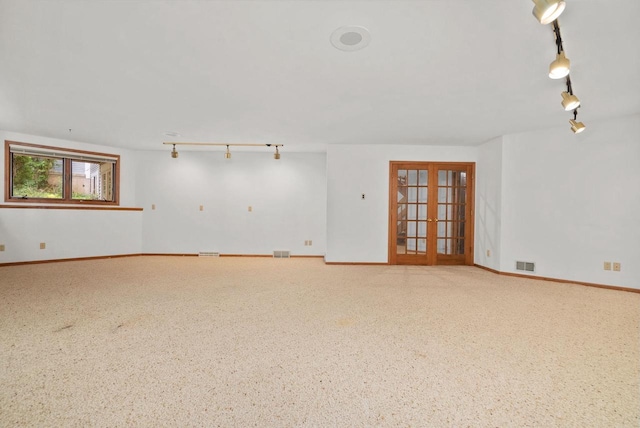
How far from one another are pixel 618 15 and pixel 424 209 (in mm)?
3890

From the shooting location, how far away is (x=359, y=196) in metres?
5.48

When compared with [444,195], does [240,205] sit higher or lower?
lower

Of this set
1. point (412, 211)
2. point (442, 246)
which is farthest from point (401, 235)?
point (442, 246)

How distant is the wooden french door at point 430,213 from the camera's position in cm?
545

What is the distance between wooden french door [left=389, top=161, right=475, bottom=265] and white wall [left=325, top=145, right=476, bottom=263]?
0.53ft

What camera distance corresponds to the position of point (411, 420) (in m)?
1.31

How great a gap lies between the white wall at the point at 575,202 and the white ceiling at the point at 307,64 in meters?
0.36

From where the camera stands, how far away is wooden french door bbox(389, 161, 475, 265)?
5445 millimetres

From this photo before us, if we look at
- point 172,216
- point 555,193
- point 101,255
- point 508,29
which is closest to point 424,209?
point 555,193

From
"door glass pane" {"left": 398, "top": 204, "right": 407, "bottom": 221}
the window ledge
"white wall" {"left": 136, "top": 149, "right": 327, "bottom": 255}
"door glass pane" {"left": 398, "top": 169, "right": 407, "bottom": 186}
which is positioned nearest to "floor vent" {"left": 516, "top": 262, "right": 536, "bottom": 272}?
"door glass pane" {"left": 398, "top": 204, "right": 407, "bottom": 221}

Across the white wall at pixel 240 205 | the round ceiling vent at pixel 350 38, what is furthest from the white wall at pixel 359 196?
the round ceiling vent at pixel 350 38

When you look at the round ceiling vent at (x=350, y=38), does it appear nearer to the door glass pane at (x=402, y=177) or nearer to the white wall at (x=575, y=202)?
the door glass pane at (x=402, y=177)

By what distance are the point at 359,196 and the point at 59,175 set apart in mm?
6177

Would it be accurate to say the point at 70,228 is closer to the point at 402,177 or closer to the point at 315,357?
the point at 315,357
